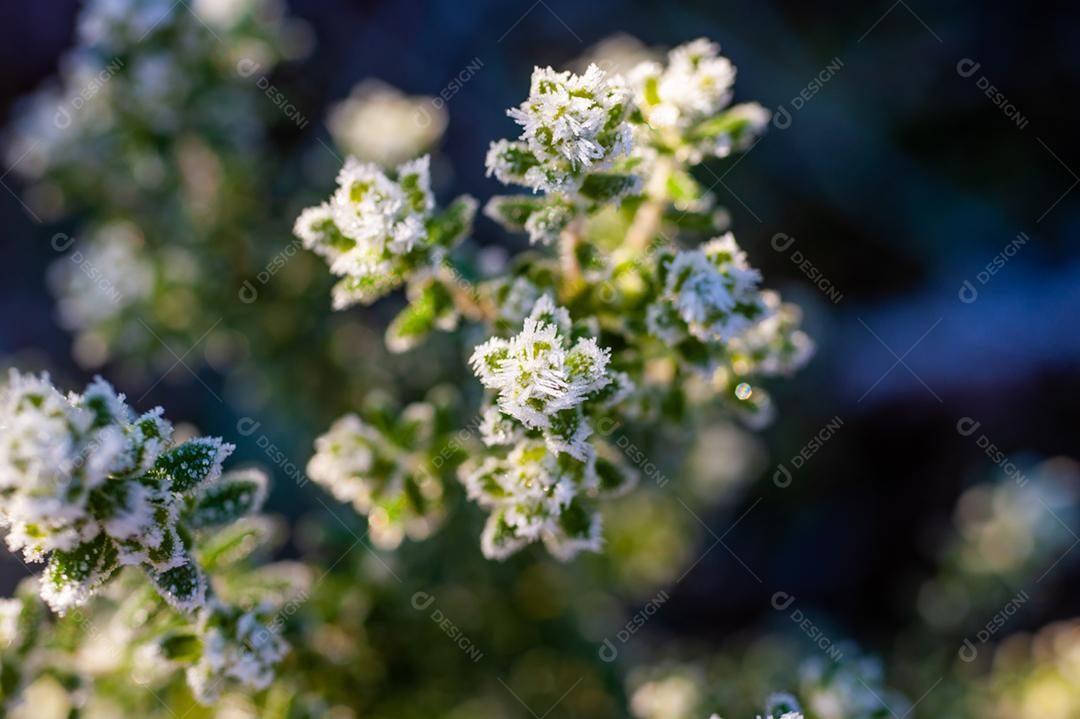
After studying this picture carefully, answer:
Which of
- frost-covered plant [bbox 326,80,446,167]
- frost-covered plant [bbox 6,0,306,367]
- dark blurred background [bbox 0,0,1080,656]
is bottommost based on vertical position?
dark blurred background [bbox 0,0,1080,656]

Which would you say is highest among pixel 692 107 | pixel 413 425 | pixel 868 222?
pixel 692 107

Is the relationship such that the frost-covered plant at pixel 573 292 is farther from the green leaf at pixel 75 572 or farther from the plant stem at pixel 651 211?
the green leaf at pixel 75 572

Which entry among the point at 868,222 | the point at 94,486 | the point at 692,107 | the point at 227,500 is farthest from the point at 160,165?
the point at 868,222

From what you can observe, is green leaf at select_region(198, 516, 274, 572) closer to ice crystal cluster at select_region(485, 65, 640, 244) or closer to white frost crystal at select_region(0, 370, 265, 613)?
white frost crystal at select_region(0, 370, 265, 613)

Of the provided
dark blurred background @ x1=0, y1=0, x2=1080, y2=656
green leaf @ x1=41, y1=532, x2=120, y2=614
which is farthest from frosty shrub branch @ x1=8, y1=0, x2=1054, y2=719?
dark blurred background @ x1=0, y1=0, x2=1080, y2=656

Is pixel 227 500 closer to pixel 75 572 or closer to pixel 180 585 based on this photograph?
pixel 180 585

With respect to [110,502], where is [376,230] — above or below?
above

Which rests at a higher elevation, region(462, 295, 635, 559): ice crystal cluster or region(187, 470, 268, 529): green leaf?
region(187, 470, 268, 529): green leaf

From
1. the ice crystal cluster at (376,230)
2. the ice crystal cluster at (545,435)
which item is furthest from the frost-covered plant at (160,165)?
the ice crystal cluster at (545,435)
